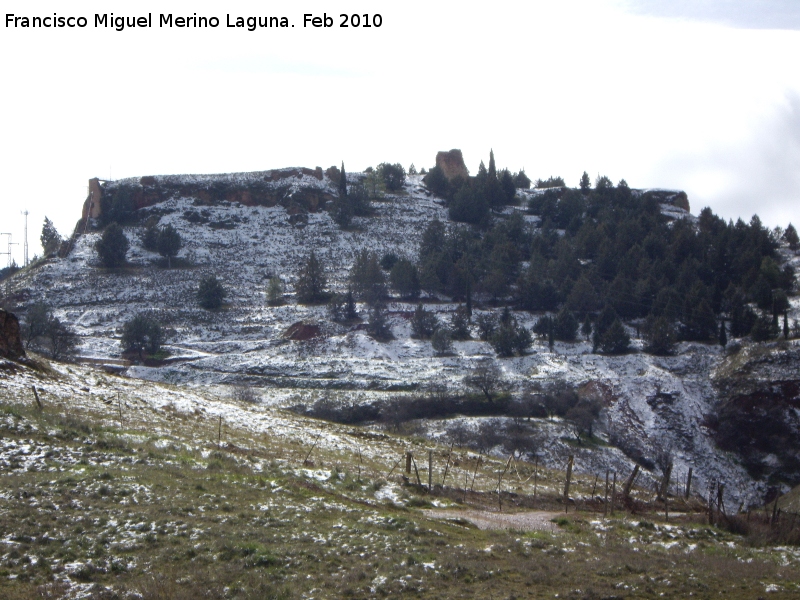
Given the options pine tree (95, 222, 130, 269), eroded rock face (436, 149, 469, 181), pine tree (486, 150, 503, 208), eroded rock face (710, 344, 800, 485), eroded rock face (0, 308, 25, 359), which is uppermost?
eroded rock face (436, 149, 469, 181)

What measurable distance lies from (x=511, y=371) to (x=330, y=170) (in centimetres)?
5739

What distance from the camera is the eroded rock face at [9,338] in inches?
1190

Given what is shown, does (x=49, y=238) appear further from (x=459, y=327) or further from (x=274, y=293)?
(x=459, y=327)

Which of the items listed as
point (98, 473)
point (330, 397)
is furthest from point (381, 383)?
point (98, 473)

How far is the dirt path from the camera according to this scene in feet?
53.1

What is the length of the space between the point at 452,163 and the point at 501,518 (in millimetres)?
100590

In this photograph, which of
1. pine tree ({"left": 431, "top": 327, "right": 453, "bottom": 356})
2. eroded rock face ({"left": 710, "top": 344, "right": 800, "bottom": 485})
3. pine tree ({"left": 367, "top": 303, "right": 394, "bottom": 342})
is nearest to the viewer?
eroded rock face ({"left": 710, "top": 344, "right": 800, "bottom": 485})

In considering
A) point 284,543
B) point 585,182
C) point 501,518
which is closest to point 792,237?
point 585,182

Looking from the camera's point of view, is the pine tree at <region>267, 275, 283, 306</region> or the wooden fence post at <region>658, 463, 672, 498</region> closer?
the wooden fence post at <region>658, 463, 672, 498</region>

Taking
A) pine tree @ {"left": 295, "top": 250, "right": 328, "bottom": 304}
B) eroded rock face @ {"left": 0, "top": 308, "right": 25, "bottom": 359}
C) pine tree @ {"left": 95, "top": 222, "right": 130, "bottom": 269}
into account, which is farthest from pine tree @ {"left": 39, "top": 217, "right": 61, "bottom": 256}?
eroded rock face @ {"left": 0, "top": 308, "right": 25, "bottom": 359}

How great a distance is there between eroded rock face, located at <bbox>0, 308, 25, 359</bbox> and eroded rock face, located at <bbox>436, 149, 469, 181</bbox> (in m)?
86.8

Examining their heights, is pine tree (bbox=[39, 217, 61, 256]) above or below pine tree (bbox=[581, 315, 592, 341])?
above

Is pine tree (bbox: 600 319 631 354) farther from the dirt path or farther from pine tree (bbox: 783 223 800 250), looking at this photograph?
the dirt path

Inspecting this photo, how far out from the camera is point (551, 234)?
3401 inches
